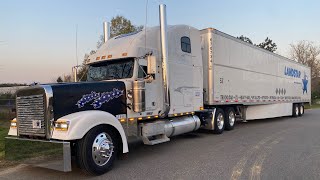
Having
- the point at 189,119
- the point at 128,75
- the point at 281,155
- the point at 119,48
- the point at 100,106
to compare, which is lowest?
the point at 281,155

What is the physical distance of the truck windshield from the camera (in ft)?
26.6

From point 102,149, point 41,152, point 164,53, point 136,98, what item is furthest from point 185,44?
point 41,152

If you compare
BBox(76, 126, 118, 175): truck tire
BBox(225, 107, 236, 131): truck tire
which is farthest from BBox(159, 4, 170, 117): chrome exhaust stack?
BBox(225, 107, 236, 131): truck tire

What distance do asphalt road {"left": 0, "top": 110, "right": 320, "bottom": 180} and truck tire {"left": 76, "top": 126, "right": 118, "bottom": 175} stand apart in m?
0.20

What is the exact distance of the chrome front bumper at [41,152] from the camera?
5629 mm

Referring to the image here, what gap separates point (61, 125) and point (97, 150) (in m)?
0.87

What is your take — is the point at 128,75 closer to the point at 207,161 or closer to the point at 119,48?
the point at 119,48

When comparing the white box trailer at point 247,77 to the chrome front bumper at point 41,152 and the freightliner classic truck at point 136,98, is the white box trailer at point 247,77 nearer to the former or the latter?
the freightliner classic truck at point 136,98

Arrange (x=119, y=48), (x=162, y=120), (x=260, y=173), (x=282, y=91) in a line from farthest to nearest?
(x=282, y=91), (x=162, y=120), (x=119, y=48), (x=260, y=173)

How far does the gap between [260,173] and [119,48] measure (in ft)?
15.6

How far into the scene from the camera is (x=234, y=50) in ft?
44.6

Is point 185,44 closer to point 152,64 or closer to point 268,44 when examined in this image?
point 152,64

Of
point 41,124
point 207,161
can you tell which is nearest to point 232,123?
point 207,161

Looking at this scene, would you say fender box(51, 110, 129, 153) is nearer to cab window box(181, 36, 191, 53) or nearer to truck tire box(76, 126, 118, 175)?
truck tire box(76, 126, 118, 175)
